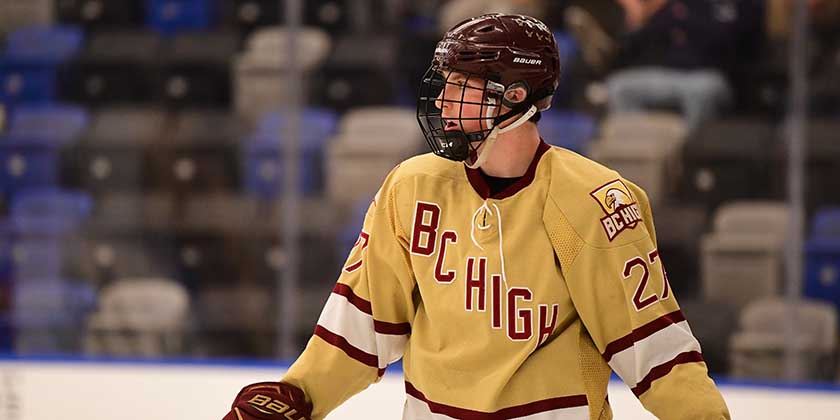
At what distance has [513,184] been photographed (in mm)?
1738

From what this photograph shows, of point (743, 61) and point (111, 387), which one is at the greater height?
point (743, 61)

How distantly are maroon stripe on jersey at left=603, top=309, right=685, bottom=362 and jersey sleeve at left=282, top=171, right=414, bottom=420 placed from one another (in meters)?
0.29

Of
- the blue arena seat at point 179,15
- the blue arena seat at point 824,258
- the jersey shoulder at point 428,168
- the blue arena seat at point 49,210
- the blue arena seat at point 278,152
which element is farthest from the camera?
the blue arena seat at point 179,15

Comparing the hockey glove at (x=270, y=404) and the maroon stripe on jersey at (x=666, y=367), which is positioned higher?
the maroon stripe on jersey at (x=666, y=367)

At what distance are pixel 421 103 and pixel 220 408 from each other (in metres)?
1.43

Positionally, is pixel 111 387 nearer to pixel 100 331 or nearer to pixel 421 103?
pixel 100 331

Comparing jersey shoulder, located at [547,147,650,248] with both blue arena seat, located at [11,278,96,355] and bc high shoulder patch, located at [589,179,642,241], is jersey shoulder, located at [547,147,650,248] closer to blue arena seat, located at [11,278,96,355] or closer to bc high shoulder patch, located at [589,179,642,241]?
bc high shoulder patch, located at [589,179,642,241]

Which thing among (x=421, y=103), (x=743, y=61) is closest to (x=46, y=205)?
(x=743, y=61)

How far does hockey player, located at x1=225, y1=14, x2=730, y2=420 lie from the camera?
168 centimetres

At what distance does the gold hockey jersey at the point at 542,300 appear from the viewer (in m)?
1.68

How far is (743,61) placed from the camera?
3750mm

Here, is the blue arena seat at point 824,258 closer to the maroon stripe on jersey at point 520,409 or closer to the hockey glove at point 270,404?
the maroon stripe on jersey at point 520,409

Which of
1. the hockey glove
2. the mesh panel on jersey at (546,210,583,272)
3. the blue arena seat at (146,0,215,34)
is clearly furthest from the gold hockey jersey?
the blue arena seat at (146,0,215,34)

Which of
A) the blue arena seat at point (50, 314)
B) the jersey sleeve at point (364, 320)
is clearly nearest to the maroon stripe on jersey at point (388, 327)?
the jersey sleeve at point (364, 320)
